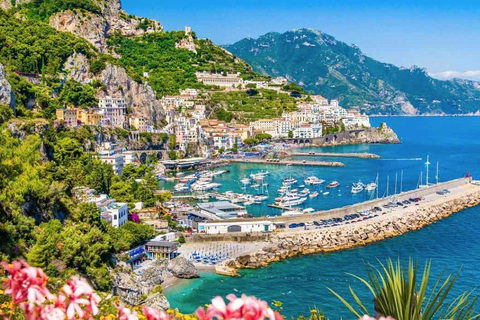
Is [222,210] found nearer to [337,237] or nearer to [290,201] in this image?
[290,201]

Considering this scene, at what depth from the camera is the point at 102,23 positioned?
6644 cm

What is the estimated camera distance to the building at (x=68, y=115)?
35.4m

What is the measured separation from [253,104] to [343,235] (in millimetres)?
46937

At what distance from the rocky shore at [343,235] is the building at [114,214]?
4700mm

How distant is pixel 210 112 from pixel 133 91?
54.3 feet

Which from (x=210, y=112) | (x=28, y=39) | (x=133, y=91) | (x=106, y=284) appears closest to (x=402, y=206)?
(x=106, y=284)

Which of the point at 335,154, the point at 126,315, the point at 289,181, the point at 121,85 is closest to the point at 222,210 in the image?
the point at 289,181

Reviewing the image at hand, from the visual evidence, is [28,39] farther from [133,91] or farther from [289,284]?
[289,284]

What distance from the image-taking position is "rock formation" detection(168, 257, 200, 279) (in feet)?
57.9

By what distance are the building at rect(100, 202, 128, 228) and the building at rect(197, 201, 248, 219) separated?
6419mm

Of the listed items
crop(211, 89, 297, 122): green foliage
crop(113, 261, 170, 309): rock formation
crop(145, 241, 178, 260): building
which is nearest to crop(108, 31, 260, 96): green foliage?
crop(211, 89, 297, 122): green foliage

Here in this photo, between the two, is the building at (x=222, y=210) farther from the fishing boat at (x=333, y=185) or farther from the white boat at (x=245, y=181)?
the fishing boat at (x=333, y=185)

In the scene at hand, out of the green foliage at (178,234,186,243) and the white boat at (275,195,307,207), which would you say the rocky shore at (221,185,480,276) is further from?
the white boat at (275,195,307,207)

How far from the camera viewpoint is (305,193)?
3297cm
